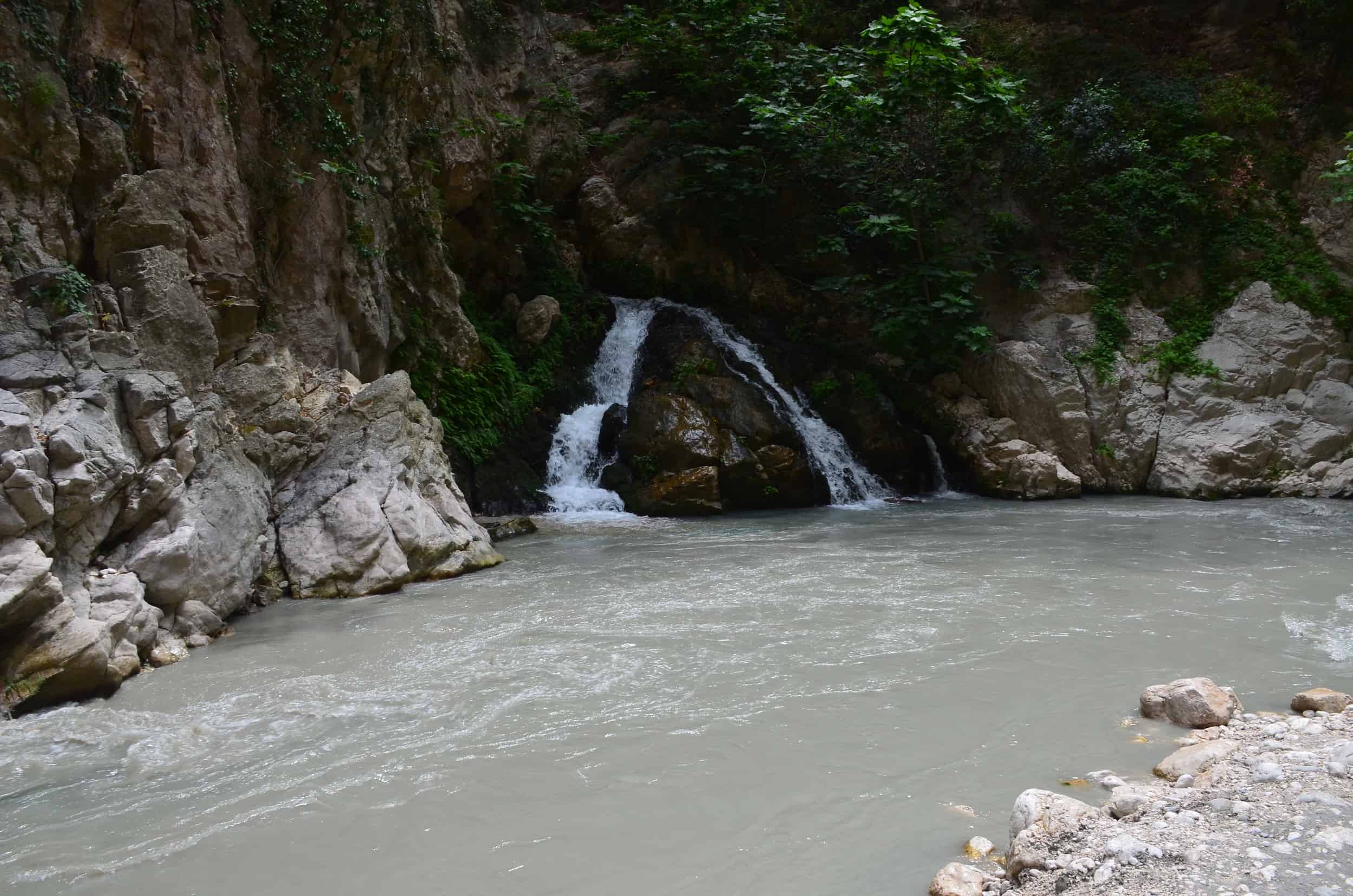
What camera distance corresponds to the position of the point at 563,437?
14.3m

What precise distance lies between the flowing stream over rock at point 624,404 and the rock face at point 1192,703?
9.65m

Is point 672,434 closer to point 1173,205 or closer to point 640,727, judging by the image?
point 640,727

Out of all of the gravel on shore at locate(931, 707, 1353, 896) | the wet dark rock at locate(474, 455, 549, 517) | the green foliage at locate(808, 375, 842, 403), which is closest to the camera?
the gravel on shore at locate(931, 707, 1353, 896)

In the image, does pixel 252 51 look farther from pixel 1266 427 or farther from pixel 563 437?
pixel 1266 427

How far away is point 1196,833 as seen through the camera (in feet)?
8.80

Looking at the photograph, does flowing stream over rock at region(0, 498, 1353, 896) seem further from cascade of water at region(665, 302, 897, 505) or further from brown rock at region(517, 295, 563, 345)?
brown rock at region(517, 295, 563, 345)

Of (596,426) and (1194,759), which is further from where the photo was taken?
(596,426)

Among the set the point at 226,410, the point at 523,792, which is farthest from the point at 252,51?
the point at 523,792

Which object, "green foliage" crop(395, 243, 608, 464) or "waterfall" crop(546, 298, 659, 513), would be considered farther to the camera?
"waterfall" crop(546, 298, 659, 513)

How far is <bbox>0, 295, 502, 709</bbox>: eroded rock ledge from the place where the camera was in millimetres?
5137

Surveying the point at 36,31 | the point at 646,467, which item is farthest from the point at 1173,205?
the point at 36,31

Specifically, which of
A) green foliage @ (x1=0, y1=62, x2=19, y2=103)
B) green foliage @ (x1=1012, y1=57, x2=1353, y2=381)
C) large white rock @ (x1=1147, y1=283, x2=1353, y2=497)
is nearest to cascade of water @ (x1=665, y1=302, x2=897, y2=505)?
green foliage @ (x1=1012, y1=57, x2=1353, y2=381)

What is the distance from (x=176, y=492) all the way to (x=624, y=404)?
9082 millimetres

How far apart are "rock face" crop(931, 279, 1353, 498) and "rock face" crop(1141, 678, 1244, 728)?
11.0 metres
